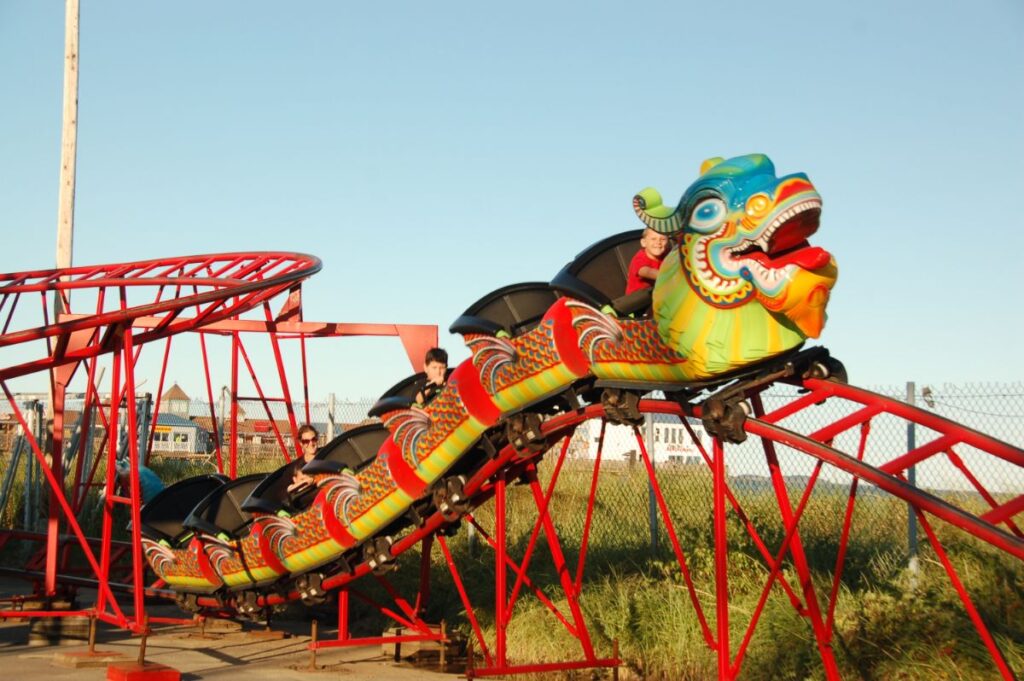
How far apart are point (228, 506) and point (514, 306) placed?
440 centimetres

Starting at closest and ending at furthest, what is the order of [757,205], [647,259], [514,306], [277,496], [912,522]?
1. [757,205]
2. [647,259]
3. [514,306]
4. [912,522]
5. [277,496]

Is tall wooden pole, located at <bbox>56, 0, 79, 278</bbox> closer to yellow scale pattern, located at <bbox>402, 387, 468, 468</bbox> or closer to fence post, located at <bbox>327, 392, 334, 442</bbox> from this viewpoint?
fence post, located at <bbox>327, 392, 334, 442</bbox>

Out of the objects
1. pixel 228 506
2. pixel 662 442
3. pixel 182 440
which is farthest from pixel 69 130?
pixel 182 440

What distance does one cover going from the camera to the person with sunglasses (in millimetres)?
10173

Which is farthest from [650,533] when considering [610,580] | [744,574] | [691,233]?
[691,233]

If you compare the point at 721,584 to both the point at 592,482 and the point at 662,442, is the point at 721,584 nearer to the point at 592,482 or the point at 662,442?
the point at 592,482

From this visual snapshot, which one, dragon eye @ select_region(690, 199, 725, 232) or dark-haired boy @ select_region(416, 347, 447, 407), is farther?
dark-haired boy @ select_region(416, 347, 447, 407)

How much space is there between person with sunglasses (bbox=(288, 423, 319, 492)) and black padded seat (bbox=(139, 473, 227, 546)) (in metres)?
1.58

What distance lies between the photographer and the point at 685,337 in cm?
643

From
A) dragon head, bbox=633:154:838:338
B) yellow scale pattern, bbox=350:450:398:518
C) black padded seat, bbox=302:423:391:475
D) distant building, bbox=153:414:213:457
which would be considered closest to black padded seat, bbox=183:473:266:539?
black padded seat, bbox=302:423:391:475

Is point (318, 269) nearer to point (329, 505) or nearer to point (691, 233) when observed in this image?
point (329, 505)

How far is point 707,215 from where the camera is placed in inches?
249

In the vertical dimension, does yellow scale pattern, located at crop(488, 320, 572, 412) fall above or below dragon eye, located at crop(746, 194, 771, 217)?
below

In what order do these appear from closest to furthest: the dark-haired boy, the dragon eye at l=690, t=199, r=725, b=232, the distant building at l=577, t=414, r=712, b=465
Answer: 1. the dragon eye at l=690, t=199, r=725, b=232
2. the dark-haired boy
3. the distant building at l=577, t=414, r=712, b=465
